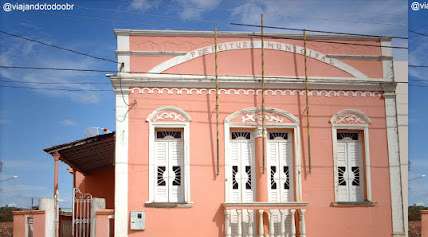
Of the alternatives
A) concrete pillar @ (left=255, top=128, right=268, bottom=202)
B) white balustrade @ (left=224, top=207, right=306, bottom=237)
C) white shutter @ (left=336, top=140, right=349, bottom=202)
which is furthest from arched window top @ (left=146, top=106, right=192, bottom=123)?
white shutter @ (left=336, top=140, right=349, bottom=202)

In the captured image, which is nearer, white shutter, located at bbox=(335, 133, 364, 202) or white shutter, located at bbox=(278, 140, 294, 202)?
white shutter, located at bbox=(278, 140, 294, 202)

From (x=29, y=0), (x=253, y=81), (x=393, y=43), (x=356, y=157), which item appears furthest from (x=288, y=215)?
(x=29, y=0)

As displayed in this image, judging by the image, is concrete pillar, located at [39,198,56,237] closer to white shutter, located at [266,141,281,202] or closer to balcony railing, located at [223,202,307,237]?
balcony railing, located at [223,202,307,237]

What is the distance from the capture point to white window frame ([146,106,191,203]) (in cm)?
1331

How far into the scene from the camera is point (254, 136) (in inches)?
546

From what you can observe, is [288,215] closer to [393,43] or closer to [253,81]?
[253,81]

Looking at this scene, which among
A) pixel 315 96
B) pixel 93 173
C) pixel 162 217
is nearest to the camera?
pixel 162 217

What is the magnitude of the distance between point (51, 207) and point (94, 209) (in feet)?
4.33

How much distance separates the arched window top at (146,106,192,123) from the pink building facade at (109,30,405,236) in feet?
0.08

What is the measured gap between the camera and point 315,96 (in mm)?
14125

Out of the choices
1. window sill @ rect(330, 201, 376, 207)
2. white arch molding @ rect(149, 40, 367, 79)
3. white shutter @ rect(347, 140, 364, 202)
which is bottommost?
window sill @ rect(330, 201, 376, 207)

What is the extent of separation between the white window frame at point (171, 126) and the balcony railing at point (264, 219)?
111cm

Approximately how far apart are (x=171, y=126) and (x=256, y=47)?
9.39ft

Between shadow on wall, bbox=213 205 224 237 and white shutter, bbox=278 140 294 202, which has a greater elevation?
white shutter, bbox=278 140 294 202
